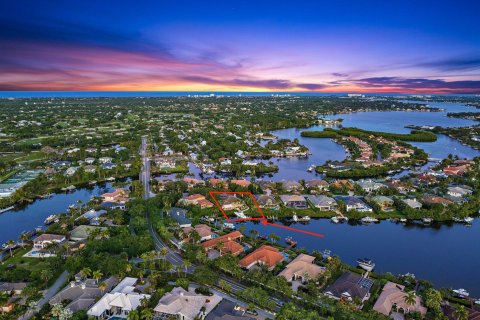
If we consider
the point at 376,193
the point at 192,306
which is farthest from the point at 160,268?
the point at 376,193

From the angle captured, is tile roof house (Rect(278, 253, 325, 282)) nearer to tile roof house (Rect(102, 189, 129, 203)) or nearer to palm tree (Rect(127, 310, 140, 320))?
palm tree (Rect(127, 310, 140, 320))

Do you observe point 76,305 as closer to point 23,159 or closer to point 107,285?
point 107,285

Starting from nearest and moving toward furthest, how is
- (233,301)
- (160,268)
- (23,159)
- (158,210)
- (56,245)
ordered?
(233,301) → (160,268) → (56,245) → (158,210) → (23,159)

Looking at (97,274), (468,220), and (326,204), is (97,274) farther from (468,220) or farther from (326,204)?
(468,220)

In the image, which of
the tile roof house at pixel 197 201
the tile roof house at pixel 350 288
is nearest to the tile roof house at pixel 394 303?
the tile roof house at pixel 350 288

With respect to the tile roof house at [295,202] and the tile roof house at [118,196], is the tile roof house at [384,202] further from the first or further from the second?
the tile roof house at [118,196]
